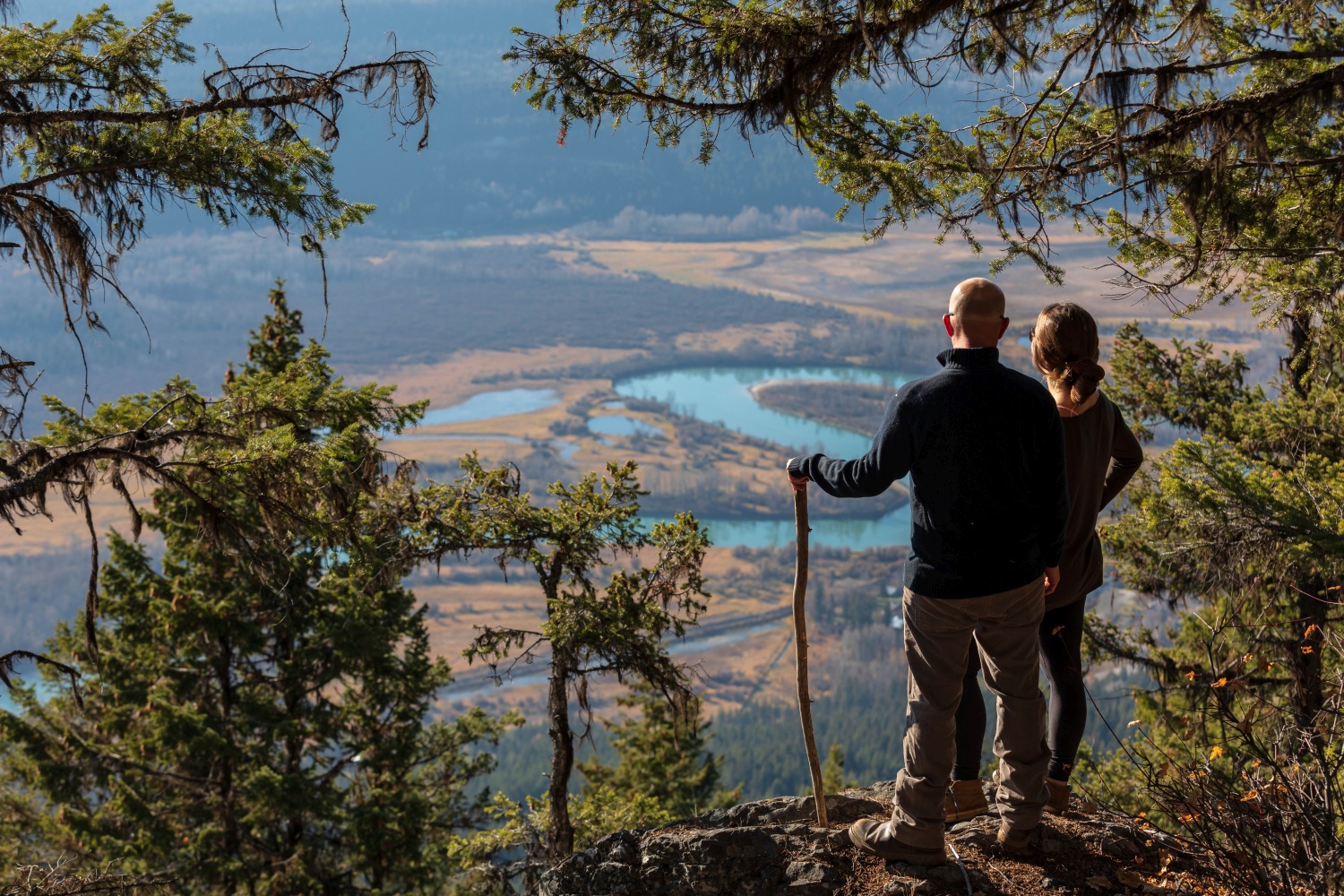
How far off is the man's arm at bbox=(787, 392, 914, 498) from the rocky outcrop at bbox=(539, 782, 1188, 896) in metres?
1.49

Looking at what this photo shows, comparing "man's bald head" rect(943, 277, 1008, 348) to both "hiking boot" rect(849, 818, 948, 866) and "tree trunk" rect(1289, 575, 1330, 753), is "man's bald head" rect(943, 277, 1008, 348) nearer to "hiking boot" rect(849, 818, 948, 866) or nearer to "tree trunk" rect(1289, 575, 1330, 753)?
"hiking boot" rect(849, 818, 948, 866)

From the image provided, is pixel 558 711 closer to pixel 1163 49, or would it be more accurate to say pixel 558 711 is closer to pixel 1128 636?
pixel 1163 49

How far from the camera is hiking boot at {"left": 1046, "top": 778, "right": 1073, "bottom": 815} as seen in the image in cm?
421

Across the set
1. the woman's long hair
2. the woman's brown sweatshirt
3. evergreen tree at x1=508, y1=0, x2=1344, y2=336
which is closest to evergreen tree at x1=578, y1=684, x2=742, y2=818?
evergreen tree at x1=508, y1=0, x2=1344, y2=336

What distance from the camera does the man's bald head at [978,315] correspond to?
3443 millimetres

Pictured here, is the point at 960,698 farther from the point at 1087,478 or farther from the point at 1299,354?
the point at 1299,354

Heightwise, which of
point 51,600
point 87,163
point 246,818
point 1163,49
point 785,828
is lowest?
point 51,600

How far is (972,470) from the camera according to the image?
3.39 meters

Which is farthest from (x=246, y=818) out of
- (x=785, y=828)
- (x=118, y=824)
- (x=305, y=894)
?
(x=785, y=828)

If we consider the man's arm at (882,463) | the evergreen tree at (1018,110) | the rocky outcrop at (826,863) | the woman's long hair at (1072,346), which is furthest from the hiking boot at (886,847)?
the evergreen tree at (1018,110)

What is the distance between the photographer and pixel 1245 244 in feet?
19.7

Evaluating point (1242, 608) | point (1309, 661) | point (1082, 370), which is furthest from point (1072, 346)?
point (1309, 661)

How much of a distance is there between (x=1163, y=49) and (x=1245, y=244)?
134 cm

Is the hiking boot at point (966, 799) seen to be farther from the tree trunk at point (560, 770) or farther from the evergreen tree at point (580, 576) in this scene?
the tree trunk at point (560, 770)
